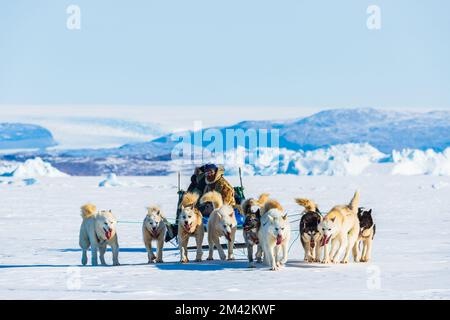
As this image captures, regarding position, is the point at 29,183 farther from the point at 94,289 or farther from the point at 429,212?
the point at 94,289

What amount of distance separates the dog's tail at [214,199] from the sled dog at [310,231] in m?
1.12

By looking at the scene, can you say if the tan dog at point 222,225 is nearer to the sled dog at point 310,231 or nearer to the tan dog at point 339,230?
the sled dog at point 310,231

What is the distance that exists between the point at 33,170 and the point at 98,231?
46.8 m

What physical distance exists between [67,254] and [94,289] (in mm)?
4484

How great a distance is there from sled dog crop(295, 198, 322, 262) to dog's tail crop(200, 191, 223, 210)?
1117 millimetres

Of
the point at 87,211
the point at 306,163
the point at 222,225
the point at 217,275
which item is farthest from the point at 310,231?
the point at 306,163

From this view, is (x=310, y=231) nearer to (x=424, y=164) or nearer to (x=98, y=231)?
(x=98, y=231)

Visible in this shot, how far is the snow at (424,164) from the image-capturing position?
61.6 m

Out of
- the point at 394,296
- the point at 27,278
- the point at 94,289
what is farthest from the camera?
the point at 27,278

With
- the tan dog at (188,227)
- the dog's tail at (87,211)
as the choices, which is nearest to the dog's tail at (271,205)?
the tan dog at (188,227)

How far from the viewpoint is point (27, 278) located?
30.2ft
